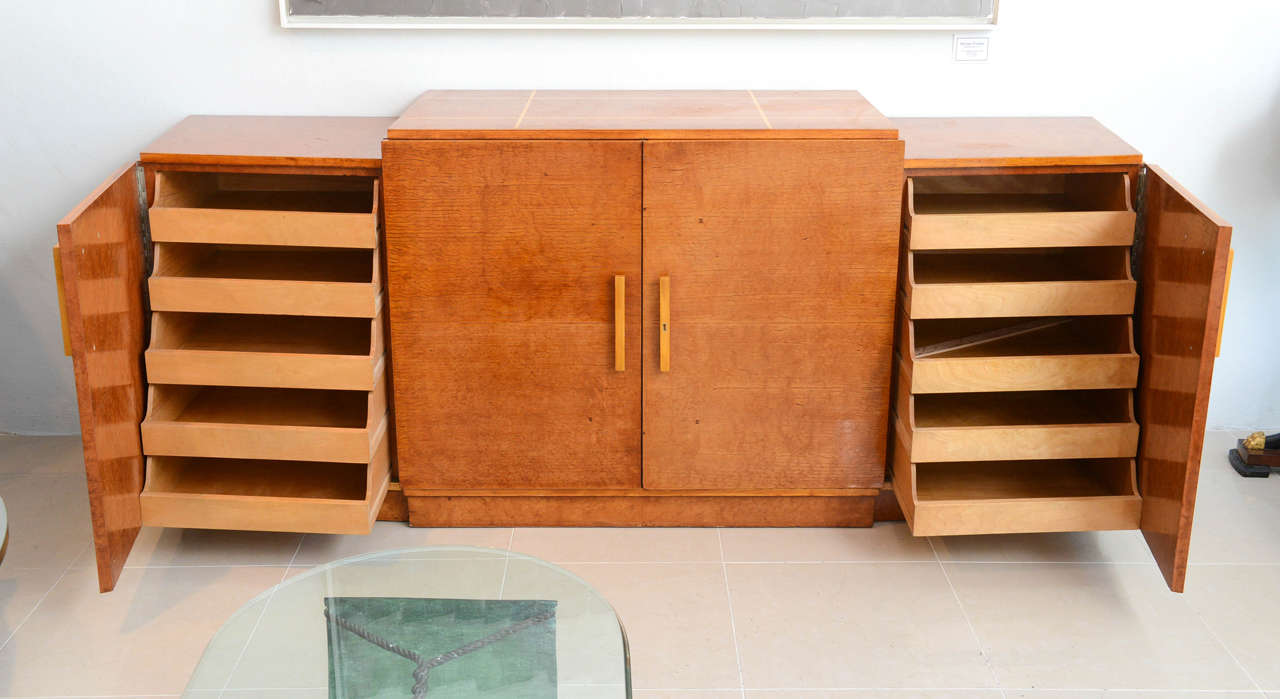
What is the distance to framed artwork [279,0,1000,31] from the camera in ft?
9.48

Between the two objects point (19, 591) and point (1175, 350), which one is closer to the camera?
point (1175, 350)

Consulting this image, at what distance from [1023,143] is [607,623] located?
62.3 inches

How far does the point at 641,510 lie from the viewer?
2.84m

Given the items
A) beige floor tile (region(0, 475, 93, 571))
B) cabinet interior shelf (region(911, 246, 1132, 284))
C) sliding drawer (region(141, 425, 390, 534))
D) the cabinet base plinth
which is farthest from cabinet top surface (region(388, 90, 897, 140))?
beige floor tile (region(0, 475, 93, 571))

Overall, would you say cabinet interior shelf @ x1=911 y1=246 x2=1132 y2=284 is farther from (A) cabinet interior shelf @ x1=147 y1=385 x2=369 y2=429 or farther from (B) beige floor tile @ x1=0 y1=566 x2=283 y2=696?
(B) beige floor tile @ x1=0 y1=566 x2=283 y2=696

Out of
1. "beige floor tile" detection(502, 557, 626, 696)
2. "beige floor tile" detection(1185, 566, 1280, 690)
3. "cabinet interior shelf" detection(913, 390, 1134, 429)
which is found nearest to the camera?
"beige floor tile" detection(502, 557, 626, 696)

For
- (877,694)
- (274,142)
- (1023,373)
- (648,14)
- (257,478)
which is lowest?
(877,694)

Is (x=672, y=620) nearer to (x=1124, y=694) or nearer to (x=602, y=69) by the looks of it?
(x=1124, y=694)

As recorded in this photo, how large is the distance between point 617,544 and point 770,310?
0.68 m

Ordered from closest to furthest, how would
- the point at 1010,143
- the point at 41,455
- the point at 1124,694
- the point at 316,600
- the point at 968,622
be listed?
the point at 316,600, the point at 1124,694, the point at 968,622, the point at 1010,143, the point at 41,455

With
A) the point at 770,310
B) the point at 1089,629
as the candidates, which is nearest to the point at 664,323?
the point at 770,310

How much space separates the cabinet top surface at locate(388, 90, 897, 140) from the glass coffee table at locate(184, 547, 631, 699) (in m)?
0.98

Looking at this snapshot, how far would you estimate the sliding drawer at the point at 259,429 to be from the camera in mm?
2584

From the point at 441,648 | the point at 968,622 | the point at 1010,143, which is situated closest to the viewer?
the point at 441,648
